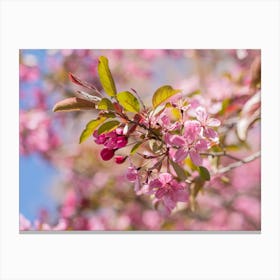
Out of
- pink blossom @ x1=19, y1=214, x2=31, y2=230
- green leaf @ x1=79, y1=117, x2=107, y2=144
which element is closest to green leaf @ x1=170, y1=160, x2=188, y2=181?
green leaf @ x1=79, y1=117, x2=107, y2=144

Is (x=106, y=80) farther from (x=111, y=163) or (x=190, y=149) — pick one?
(x=111, y=163)

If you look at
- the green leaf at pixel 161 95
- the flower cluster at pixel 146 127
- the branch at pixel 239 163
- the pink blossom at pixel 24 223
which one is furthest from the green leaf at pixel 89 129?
the pink blossom at pixel 24 223

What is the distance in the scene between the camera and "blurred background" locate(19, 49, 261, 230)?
2346 mm

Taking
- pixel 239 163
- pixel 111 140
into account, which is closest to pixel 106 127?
pixel 111 140

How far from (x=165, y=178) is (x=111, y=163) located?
42.1 inches

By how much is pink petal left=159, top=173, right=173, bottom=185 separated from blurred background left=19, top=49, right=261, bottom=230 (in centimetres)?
84

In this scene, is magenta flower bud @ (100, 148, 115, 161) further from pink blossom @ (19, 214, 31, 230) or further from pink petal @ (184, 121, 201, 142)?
pink blossom @ (19, 214, 31, 230)

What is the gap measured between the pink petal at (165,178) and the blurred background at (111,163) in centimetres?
84

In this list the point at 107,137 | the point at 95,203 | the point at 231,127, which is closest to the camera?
the point at 107,137
